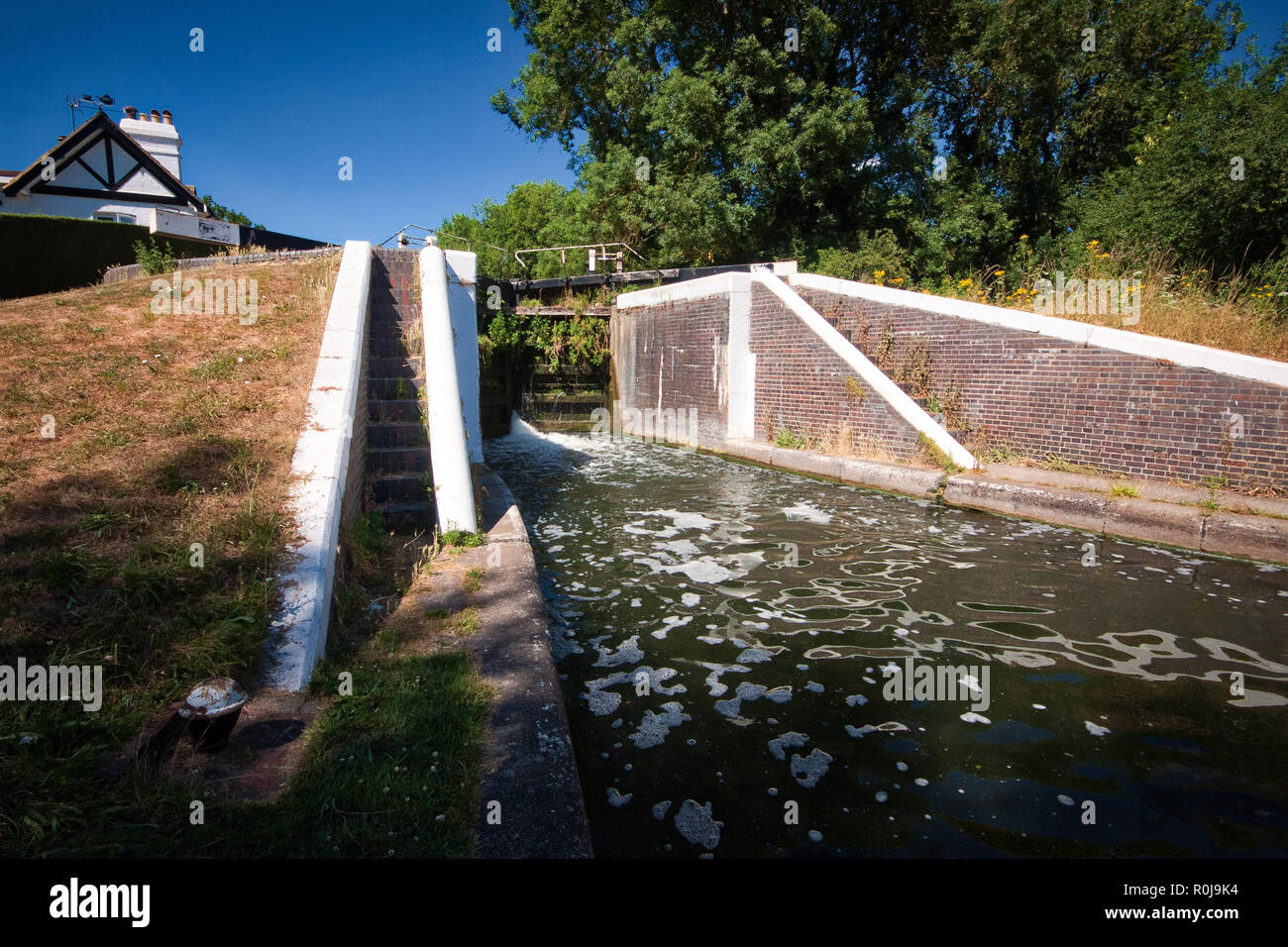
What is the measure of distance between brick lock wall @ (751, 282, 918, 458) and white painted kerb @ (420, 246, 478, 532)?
17.7 ft

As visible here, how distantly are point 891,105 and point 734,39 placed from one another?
5052 millimetres

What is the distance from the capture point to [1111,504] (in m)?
6.26

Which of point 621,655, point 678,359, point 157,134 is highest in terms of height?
point 157,134

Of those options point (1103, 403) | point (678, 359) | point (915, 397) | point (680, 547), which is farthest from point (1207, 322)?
point (678, 359)

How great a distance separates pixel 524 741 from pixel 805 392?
868 centimetres

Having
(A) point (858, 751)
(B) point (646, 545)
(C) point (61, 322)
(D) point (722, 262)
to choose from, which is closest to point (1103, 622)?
(A) point (858, 751)

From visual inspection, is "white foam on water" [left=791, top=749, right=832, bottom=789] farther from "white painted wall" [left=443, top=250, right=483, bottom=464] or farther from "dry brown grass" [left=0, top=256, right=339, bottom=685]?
"white painted wall" [left=443, top=250, right=483, bottom=464]

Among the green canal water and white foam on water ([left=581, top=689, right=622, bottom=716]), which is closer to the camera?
the green canal water

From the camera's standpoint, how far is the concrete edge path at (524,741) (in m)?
1.97

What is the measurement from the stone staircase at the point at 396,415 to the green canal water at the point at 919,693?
130 cm

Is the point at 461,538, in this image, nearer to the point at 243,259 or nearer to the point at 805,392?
the point at 805,392

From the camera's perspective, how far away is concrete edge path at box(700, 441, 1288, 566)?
5.50 meters

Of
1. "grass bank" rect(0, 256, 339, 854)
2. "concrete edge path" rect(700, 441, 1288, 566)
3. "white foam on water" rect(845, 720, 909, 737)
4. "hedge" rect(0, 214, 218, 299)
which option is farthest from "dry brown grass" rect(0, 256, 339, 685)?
"hedge" rect(0, 214, 218, 299)

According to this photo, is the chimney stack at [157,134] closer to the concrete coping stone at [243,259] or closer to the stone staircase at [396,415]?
the concrete coping stone at [243,259]
